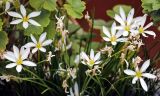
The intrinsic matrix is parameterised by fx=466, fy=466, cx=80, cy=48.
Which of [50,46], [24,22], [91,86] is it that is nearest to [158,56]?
[91,86]

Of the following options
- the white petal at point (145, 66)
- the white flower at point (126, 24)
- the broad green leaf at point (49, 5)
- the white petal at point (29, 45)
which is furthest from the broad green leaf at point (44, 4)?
the white petal at point (145, 66)

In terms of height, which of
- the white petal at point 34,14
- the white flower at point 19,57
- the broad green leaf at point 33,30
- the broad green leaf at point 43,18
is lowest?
the white flower at point 19,57

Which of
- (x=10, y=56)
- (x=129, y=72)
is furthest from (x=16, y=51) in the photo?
(x=129, y=72)

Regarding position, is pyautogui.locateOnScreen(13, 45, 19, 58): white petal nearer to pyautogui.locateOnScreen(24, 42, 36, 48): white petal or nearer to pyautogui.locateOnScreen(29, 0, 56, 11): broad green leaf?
pyautogui.locateOnScreen(24, 42, 36, 48): white petal

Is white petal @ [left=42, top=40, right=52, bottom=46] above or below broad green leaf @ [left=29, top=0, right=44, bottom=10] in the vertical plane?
below

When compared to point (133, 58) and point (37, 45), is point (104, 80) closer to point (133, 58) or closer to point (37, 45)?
point (133, 58)

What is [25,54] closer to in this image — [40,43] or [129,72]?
[40,43]

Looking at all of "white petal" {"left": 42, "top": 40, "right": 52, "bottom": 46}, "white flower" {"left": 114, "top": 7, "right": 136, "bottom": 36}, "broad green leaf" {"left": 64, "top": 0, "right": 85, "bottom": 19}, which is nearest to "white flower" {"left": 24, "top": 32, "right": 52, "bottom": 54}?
"white petal" {"left": 42, "top": 40, "right": 52, "bottom": 46}

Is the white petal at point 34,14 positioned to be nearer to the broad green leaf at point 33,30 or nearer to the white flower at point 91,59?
the broad green leaf at point 33,30
